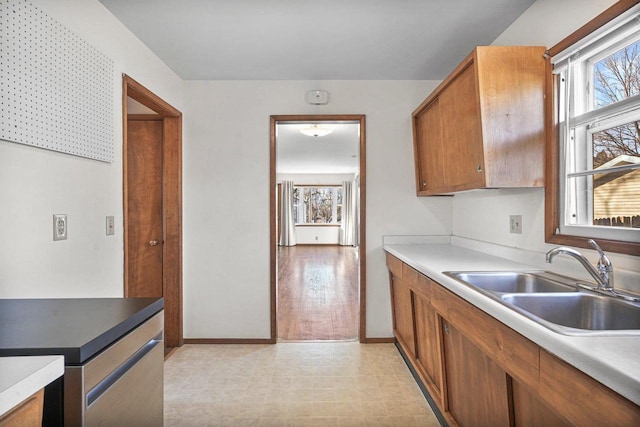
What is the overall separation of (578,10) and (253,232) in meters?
2.59

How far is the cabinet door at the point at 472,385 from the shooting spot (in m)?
1.24

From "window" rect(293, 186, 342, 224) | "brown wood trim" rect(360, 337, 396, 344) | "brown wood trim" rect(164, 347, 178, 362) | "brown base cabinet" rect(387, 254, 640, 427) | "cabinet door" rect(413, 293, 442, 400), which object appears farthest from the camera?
"window" rect(293, 186, 342, 224)

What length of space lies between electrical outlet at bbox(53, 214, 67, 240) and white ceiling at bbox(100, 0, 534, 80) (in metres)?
1.25

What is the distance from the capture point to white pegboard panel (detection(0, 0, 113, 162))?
51.2 inches

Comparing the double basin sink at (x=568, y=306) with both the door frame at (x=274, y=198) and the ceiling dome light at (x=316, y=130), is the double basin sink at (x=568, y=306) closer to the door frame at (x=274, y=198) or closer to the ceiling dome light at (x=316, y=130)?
the door frame at (x=274, y=198)

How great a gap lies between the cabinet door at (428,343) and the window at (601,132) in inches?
32.1

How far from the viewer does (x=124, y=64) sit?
85.0 inches

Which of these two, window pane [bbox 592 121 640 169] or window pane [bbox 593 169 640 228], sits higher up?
window pane [bbox 592 121 640 169]

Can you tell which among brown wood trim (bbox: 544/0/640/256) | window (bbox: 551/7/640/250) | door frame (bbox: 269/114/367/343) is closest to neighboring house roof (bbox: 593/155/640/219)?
window (bbox: 551/7/640/250)

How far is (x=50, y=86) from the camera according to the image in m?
1.50

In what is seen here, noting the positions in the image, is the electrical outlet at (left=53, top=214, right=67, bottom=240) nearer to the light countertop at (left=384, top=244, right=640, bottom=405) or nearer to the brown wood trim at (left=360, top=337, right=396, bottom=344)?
the light countertop at (left=384, top=244, right=640, bottom=405)

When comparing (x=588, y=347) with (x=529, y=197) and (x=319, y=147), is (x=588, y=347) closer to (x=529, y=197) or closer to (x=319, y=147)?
(x=529, y=197)

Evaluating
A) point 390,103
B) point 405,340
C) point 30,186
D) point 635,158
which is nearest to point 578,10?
point 635,158

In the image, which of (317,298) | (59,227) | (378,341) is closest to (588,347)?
(59,227)
